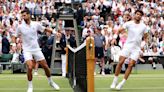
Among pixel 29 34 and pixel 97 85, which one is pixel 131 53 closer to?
pixel 97 85

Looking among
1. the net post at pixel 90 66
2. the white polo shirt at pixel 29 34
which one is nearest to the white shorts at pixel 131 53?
the white polo shirt at pixel 29 34

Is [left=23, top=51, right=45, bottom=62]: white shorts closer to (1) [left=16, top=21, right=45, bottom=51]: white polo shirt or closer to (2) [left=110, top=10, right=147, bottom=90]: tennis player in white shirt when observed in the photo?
(1) [left=16, top=21, right=45, bottom=51]: white polo shirt

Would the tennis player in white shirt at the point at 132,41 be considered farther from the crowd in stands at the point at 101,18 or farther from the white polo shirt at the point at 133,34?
the crowd in stands at the point at 101,18

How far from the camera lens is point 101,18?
32531 mm

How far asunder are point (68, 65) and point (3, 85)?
4.01 metres

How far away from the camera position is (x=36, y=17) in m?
31.0

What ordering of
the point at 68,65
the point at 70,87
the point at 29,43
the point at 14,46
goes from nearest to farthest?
the point at 29,43, the point at 70,87, the point at 68,65, the point at 14,46

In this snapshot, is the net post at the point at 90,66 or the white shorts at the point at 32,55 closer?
the net post at the point at 90,66

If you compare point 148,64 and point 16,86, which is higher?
point 16,86

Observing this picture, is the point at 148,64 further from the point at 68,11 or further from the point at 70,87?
the point at 70,87

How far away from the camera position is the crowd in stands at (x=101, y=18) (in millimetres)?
28078

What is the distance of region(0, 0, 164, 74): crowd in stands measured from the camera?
28.1 m

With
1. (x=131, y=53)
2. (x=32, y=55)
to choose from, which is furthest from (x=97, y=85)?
(x=32, y=55)

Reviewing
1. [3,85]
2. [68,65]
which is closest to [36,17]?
[68,65]
